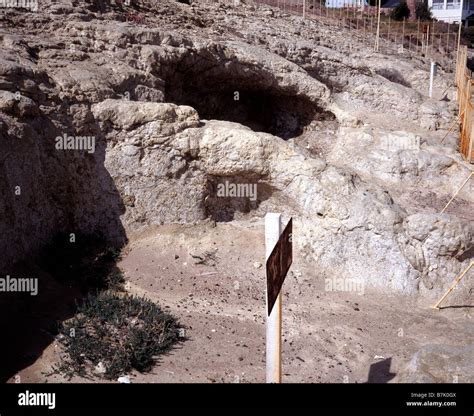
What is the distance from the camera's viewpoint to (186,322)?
8.18 metres

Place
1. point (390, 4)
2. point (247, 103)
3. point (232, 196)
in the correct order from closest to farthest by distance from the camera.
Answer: point (232, 196) → point (247, 103) → point (390, 4)

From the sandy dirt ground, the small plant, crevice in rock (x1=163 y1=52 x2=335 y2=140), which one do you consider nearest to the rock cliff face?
crevice in rock (x1=163 y1=52 x2=335 y2=140)

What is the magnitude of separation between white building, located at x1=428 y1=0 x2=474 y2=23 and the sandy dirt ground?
41.3 meters

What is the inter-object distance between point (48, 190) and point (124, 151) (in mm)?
1429

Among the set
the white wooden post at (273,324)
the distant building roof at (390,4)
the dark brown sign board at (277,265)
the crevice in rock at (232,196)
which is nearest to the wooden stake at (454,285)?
the crevice in rock at (232,196)

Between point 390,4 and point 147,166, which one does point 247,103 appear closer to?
point 147,166

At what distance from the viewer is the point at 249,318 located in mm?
8570

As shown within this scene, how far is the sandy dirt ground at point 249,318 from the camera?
7.31 m

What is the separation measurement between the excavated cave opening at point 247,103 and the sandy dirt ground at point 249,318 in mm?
4041

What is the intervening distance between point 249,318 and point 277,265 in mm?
4319

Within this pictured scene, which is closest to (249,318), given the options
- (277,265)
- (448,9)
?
(277,265)

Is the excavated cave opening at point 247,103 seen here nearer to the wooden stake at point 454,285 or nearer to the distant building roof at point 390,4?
the wooden stake at point 454,285
